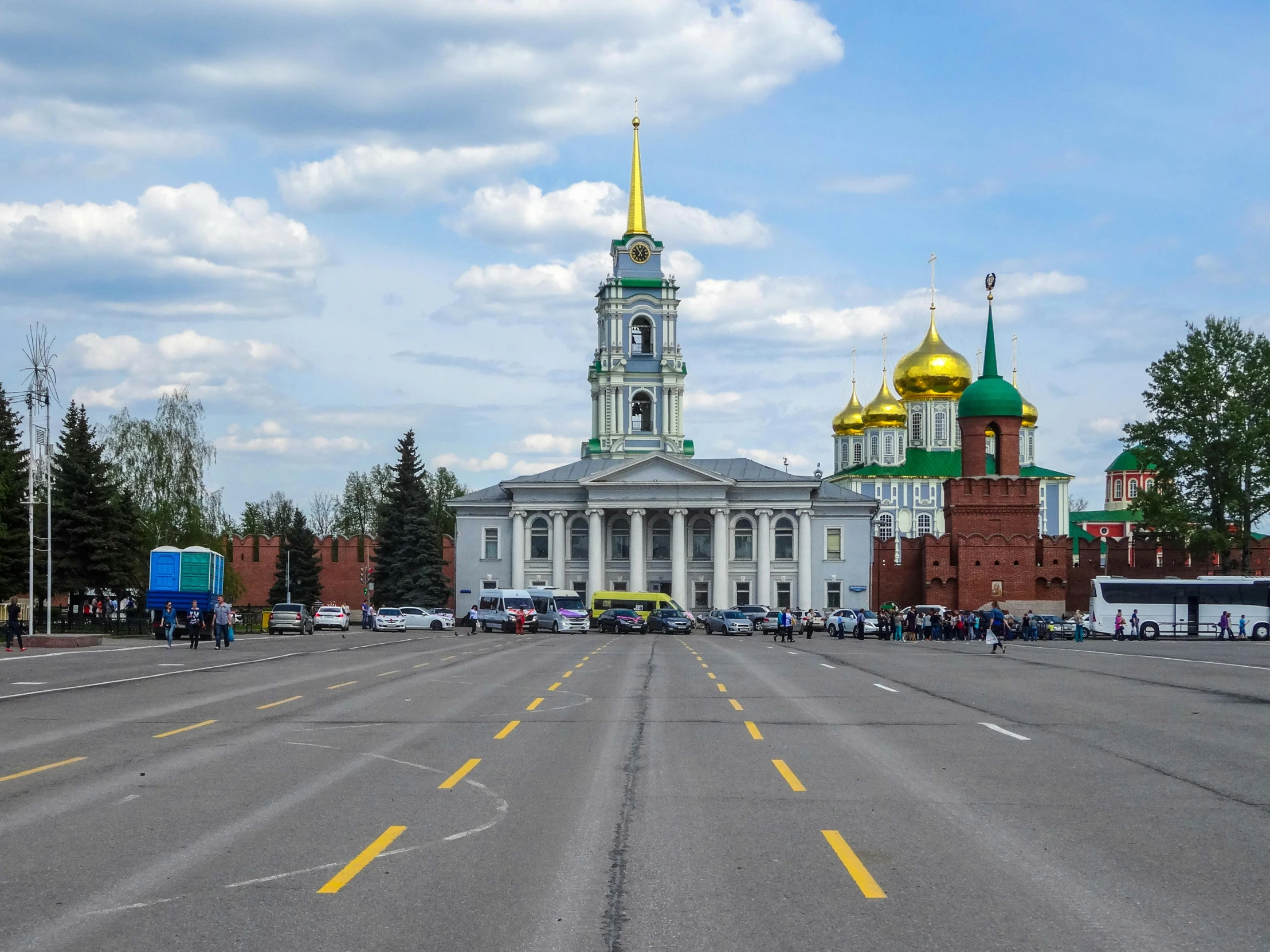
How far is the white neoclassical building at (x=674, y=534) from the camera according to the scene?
309 feet

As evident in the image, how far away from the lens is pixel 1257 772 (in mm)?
13609

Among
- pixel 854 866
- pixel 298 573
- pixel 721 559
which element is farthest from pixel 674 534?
pixel 854 866

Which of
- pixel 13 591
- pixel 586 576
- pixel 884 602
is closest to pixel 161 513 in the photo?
pixel 13 591

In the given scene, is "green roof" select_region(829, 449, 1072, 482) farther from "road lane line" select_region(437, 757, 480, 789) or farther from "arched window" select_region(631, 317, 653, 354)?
"road lane line" select_region(437, 757, 480, 789)

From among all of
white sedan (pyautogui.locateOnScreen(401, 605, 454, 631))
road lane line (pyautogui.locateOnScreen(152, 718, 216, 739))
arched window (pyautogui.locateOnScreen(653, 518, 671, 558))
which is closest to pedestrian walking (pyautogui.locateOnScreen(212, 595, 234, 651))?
road lane line (pyautogui.locateOnScreen(152, 718, 216, 739))

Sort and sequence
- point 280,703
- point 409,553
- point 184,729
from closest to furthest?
1. point 184,729
2. point 280,703
3. point 409,553

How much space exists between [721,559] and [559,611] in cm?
2063

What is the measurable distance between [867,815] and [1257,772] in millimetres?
5066

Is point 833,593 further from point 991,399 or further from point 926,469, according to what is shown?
point 926,469

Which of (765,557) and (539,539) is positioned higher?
(539,539)

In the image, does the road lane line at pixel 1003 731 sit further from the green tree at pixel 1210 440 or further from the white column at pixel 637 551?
the white column at pixel 637 551

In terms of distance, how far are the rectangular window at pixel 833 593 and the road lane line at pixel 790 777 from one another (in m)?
81.2

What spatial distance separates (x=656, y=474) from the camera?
3708 inches

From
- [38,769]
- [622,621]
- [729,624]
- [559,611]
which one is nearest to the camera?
[38,769]
